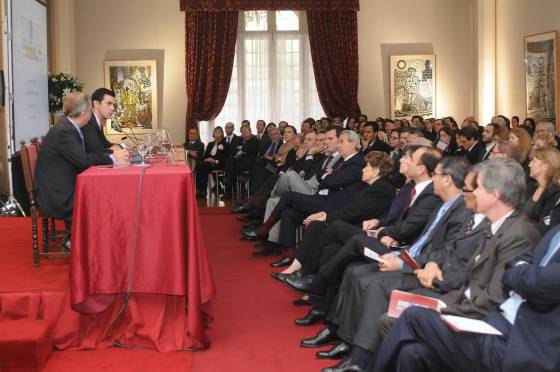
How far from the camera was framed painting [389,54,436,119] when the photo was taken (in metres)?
16.7

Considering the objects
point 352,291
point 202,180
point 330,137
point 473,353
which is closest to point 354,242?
point 352,291

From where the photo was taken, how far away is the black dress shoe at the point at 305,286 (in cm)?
552

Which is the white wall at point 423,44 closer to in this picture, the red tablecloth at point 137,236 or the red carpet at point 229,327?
the red carpet at point 229,327

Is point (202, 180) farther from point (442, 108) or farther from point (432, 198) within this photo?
point (432, 198)

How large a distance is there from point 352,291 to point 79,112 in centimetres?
262

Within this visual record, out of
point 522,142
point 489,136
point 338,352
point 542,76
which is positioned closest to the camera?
point 338,352

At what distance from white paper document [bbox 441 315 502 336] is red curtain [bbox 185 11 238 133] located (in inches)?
524

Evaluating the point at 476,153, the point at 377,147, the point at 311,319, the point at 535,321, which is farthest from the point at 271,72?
the point at 535,321

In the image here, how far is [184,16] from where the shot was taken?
53.4 feet

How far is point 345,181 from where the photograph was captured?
730 cm

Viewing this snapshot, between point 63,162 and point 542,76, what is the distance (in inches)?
371

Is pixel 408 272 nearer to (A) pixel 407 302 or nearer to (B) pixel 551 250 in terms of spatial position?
(A) pixel 407 302

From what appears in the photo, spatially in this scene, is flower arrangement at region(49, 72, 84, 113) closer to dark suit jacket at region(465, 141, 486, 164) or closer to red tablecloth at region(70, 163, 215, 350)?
dark suit jacket at region(465, 141, 486, 164)

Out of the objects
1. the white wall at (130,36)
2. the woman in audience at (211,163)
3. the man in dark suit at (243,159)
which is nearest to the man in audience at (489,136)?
the man in dark suit at (243,159)
